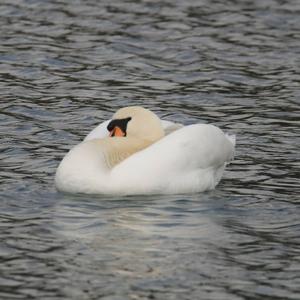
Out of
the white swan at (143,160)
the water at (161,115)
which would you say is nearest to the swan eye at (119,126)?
the white swan at (143,160)

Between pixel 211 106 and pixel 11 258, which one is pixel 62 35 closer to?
pixel 211 106

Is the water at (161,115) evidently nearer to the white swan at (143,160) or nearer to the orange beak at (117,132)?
the white swan at (143,160)

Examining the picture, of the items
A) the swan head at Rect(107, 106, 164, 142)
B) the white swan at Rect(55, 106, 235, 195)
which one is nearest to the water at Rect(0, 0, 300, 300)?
the white swan at Rect(55, 106, 235, 195)

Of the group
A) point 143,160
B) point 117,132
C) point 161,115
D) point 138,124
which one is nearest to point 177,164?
point 143,160

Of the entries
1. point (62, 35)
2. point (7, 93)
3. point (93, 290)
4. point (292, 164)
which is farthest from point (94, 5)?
point (93, 290)

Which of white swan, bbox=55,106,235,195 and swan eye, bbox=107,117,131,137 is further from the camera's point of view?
swan eye, bbox=107,117,131,137

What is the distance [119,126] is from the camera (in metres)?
12.0

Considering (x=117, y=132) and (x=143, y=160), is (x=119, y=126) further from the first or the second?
(x=143, y=160)

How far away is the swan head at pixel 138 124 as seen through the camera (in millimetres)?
11883

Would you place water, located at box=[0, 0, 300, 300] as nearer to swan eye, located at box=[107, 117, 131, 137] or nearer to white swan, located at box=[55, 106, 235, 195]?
white swan, located at box=[55, 106, 235, 195]

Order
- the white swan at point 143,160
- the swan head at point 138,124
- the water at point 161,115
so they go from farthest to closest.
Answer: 1. the swan head at point 138,124
2. the white swan at point 143,160
3. the water at point 161,115

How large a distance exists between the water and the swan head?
75cm

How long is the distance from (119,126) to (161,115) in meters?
3.23

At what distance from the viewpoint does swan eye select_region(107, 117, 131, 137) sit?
12.0 metres
